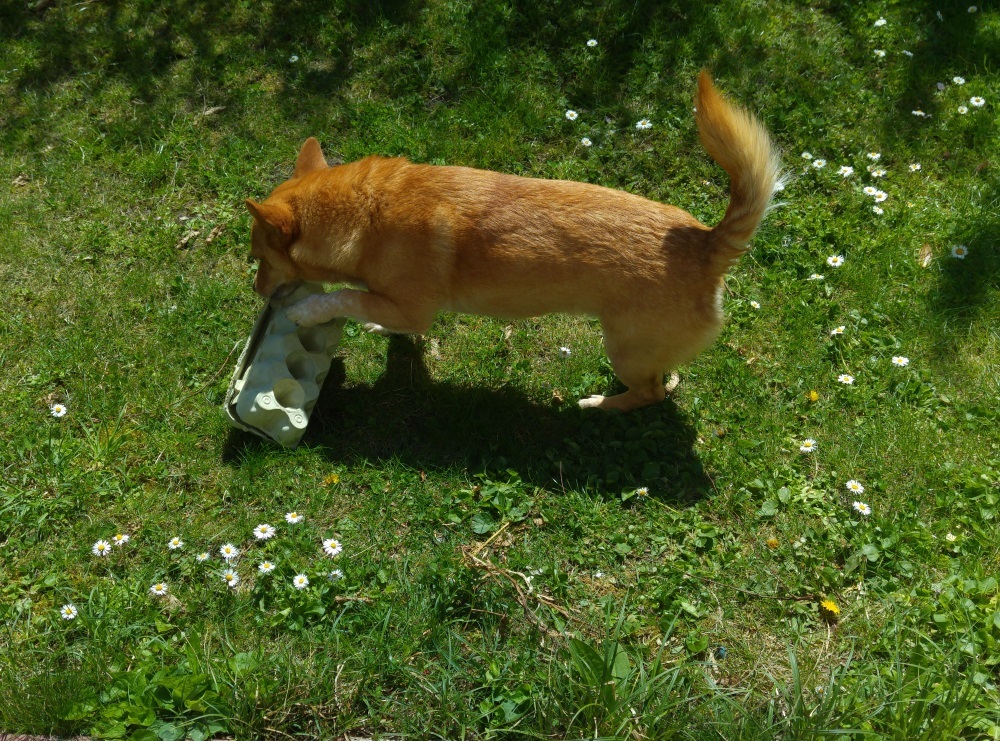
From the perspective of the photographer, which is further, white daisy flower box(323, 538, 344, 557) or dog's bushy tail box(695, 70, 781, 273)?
white daisy flower box(323, 538, 344, 557)

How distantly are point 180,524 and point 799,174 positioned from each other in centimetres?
418

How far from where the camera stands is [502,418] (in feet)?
12.8

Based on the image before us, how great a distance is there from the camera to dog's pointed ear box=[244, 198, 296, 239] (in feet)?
11.7

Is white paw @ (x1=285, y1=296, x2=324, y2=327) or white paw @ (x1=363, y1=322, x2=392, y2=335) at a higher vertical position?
white paw @ (x1=285, y1=296, x2=324, y2=327)

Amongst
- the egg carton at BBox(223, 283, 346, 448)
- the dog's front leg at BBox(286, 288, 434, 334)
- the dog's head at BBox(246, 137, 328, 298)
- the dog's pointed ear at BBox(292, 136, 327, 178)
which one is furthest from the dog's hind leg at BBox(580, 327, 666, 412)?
the dog's pointed ear at BBox(292, 136, 327, 178)

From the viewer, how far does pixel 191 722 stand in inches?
102

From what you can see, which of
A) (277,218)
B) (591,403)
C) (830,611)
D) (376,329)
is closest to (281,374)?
(376,329)

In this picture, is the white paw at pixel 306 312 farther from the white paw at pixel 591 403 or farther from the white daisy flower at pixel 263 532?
the white paw at pixel 591 403

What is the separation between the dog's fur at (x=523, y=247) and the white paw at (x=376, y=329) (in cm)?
10

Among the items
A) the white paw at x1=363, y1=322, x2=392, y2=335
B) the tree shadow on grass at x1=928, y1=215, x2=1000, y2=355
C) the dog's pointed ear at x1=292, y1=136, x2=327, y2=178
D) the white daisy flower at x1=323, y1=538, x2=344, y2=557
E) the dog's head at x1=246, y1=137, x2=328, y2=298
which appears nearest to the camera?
the white daisy flower at x1=323, y1=538, x2=344, y2=557

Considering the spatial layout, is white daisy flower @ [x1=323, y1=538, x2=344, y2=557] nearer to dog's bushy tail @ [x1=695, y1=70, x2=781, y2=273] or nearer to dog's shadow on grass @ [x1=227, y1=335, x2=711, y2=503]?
dog's shadow on grass @ [x1=227, y1=335, x2=711, y2=503]

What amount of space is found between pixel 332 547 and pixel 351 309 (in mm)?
1106

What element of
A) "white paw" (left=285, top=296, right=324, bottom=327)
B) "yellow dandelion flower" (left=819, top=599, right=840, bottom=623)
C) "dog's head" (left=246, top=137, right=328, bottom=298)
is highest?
"dog's head" (left=246, top=137, right=328, bottom=298)

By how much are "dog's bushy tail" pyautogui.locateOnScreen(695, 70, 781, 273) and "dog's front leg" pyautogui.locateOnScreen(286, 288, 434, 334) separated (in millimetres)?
1472
